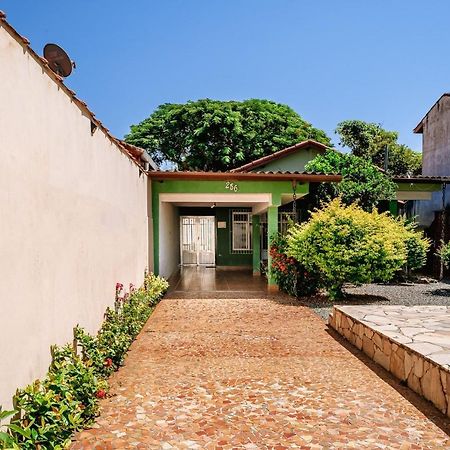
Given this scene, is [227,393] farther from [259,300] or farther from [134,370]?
[259,300]

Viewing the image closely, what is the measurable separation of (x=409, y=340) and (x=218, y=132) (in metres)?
20.6

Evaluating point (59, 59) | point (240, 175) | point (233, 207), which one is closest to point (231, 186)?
point (240, 175)

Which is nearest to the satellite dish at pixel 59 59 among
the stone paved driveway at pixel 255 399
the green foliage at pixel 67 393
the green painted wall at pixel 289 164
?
the green foliage at pixel 67 393

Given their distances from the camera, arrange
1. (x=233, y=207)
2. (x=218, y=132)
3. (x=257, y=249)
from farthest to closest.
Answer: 1. (x=218, y=132)
2. (x=233, y=207)
3. (x=257, y=249)

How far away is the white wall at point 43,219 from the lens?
2.54 metres

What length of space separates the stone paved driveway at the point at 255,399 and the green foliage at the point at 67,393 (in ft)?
0.60

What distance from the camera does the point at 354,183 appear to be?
12141 mm

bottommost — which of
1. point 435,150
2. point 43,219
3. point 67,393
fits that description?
point 67,393

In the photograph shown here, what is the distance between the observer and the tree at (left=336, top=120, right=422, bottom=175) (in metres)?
26.2

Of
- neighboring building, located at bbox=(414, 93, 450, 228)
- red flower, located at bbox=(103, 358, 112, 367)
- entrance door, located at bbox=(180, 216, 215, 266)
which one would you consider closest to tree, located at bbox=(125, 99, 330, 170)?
entrance door, located at bbox=(180, 216, 215, 266)

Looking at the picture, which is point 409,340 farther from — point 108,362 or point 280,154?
point 280,154

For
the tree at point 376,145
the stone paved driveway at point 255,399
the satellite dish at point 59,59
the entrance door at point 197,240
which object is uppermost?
the tree at point 376,145

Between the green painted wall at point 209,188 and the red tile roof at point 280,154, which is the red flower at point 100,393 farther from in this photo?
the red tile roof at point 280,154

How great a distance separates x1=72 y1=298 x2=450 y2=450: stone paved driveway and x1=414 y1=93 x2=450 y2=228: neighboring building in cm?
1226
